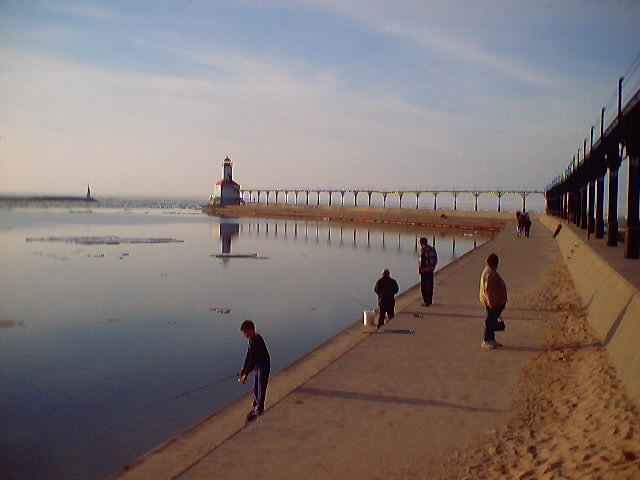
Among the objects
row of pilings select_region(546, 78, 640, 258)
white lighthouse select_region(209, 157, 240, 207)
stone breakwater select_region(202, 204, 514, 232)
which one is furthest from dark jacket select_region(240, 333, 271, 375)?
white lighthouse select_region(209, 157, 240, 207)

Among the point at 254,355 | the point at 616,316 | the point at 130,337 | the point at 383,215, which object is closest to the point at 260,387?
the point at 254,355

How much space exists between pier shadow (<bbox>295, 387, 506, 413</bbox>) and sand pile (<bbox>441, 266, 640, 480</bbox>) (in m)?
0.56

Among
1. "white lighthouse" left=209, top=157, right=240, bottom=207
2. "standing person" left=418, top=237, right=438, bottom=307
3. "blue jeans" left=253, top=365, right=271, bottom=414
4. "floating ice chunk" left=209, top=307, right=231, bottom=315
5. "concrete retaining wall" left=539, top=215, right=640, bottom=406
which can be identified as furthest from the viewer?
"white lighthouse" left=209, top=157, right=240, bottom=207

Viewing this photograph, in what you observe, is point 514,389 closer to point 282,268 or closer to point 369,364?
point 369,364

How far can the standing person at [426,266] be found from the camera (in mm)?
13781

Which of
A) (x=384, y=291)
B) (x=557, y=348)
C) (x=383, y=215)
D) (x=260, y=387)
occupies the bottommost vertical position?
(x=260, y=387)

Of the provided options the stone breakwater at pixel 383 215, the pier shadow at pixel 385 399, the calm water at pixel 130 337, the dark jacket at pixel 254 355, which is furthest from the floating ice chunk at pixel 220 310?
the stone breakwater at pixel 383 215

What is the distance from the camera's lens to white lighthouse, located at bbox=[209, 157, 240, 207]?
13688cm

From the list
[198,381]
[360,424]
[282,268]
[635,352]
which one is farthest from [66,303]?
[635,352]

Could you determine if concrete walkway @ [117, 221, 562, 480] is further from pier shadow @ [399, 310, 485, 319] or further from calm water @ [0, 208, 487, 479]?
calm water @ [0, 208, 487, 479]

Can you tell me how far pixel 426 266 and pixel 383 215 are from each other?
261 feet

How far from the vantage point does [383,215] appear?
3656 inches

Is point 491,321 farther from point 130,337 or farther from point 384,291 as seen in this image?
point 130,337

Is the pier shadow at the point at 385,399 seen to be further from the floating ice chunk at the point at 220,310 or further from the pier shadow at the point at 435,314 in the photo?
the floating ice chunk at the point at 220,310
